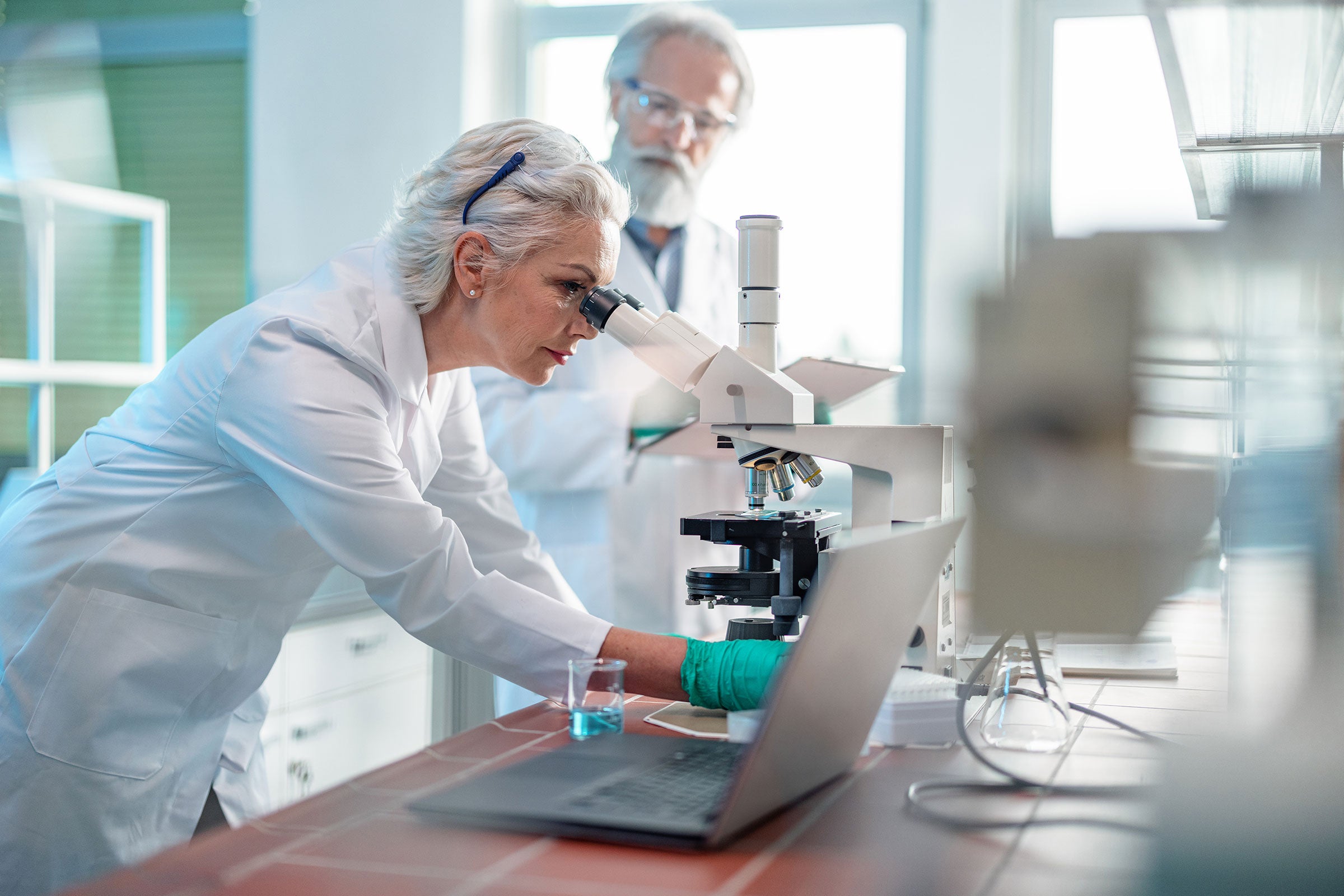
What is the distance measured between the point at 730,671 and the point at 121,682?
30.2 inches

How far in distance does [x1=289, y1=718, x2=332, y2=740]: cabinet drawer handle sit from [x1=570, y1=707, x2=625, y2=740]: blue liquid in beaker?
1.43 meters

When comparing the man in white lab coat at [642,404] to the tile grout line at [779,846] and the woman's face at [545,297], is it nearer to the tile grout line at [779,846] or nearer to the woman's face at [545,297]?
the woman's face at [545,297]

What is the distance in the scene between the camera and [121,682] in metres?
1.40

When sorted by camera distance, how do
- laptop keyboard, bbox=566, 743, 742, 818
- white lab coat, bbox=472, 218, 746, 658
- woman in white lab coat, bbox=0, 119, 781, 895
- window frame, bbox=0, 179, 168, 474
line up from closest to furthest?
laptop keyboard, bbox=566, 743, 742, 818, woman in white lab coat, bbox=0, 119, 781, 895, white lab coat, bbox=472, 218, 746, 658, window frame, bbox=0, 179, 168, 474

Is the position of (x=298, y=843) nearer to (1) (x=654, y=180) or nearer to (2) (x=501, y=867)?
(2) (x=501, y=867)

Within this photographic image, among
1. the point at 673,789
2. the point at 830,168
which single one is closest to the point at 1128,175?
the point at 673,789

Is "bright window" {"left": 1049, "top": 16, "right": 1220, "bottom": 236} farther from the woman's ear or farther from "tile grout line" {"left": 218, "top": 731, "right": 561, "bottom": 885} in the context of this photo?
the woman's ear

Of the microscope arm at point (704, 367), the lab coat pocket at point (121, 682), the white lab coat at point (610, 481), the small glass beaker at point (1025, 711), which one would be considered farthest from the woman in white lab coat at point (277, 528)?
the white lab coat at point (610, 481)

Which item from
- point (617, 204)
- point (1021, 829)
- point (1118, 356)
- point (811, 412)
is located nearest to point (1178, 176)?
point (1118, 356)

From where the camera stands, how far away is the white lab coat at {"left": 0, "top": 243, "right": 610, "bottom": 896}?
125 centimetres

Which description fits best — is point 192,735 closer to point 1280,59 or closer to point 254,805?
point 254,805

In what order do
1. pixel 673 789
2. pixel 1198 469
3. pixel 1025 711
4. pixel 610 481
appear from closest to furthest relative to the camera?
pixel 1198 469 → pixel 673 789 → pixel 1025 711 → pixel 610 481

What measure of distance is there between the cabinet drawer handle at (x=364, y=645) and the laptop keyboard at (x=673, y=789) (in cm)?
168

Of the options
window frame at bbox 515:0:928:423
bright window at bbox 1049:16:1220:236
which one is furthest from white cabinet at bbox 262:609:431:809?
bright window at bbox 1049:16:1220:236
